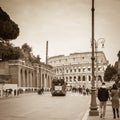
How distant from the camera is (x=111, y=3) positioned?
14.8 m

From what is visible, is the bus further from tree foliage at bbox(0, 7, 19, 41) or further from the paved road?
tree foliage at bbox(0, 7, 19, 41)

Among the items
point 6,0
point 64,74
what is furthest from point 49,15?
point 64,74

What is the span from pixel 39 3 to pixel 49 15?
82 cm

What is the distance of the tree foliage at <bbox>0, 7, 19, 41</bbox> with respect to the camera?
647 inches

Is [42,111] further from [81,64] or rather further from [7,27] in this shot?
[81,64]

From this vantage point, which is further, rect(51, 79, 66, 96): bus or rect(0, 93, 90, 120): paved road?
rect(51, 79, 66, 96): bus

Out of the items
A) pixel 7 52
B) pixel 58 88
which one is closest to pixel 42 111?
pixel 7 52

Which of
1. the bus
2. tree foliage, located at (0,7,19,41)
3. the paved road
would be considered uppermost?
tree foliage, located at (0,7,19,41)

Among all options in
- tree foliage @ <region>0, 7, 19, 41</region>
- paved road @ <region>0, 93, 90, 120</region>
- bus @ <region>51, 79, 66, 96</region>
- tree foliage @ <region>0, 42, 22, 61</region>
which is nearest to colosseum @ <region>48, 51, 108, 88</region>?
bus @ <region>51, 79, 66, 96</region>

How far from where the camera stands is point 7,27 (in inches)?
674

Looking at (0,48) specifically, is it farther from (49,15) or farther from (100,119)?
(100,119)

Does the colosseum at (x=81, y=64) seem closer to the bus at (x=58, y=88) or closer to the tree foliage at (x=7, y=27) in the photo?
the bus at (x=58, y=88)

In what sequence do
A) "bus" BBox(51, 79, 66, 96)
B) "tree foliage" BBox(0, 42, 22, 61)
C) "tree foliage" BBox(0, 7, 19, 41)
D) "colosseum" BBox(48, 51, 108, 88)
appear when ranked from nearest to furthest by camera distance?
1. "tree foliage" BBox(0, 7, 19, 41)
2. "tree foliage" BBox(0, 42, 22, 61)
3. "colosseum" BBox(48, 51, 108, 88)
4. "bus" BBox(51, 79, 66, 96)

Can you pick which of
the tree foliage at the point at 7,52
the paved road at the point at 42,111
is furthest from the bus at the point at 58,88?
the paved road at the point at 42,111
